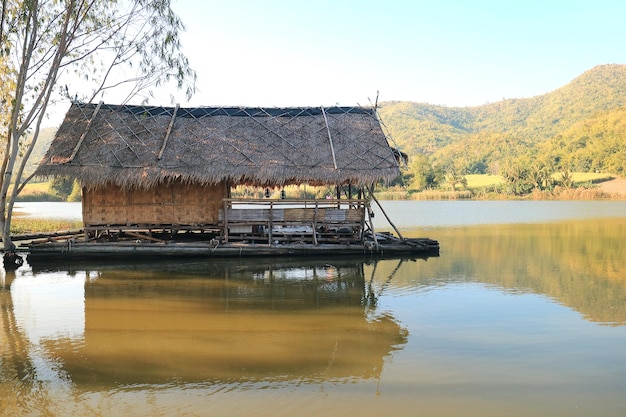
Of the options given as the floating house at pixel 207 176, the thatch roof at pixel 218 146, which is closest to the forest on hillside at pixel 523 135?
the thatch roof at pixel 218 146

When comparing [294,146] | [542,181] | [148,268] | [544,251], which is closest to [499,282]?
[544,251]

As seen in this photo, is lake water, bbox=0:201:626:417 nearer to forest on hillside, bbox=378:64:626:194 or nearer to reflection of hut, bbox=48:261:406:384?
reflection of hut, bbox=48:261:406:384

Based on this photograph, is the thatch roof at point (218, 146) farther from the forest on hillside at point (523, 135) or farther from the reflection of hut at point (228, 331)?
the forest on hillside at point (523, 135)

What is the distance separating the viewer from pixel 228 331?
303 inches

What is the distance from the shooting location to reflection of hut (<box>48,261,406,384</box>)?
6.08 metres

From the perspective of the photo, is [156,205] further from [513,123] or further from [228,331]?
[513,123]

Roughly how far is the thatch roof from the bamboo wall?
58cm

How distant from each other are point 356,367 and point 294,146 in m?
10.1

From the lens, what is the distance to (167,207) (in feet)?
49.4

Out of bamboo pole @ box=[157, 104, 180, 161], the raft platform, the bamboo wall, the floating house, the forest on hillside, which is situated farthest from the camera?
the forest on hillside

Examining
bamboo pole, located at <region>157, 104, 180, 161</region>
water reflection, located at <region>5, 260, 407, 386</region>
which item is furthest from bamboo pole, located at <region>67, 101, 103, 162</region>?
water reflection, located at <region>5, 260, 407, 386</region>

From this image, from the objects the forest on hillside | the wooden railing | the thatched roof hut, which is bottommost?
the wooden railing

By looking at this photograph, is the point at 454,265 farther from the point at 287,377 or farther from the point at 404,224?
the point at 404,224

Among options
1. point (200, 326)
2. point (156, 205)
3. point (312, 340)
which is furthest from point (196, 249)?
point (312, 340)
